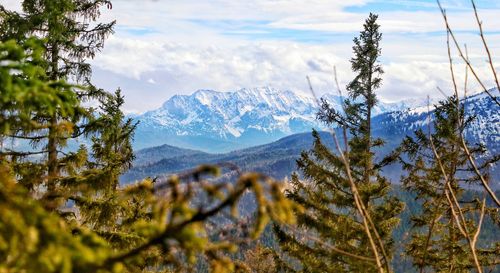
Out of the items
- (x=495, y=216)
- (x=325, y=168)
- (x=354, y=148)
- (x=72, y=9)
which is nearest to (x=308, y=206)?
(x=325, y=168)

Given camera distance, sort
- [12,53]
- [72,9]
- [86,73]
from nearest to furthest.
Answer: [12,53] < [72,9] < [86,73]

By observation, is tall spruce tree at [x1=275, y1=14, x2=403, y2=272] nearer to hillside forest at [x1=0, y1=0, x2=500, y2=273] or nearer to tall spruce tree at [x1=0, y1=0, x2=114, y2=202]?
hillside forest at [x1=0, y1=0, x2=500, y2=273]

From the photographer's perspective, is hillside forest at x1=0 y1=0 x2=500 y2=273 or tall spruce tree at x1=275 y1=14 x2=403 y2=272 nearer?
hillside forest at x1=0 y1=0 x2=500 y2=273

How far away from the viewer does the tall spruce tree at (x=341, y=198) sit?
46.7ft

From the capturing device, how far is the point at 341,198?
16.2m

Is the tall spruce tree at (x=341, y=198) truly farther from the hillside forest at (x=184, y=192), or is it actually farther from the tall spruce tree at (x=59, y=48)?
the tall spruce tree at (x=59, y=48)

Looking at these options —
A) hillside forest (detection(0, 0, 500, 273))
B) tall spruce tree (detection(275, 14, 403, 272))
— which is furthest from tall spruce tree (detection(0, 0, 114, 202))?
tall spruce tree (detection(275, 14, 403, 272))

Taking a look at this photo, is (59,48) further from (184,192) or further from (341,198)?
(184,192)

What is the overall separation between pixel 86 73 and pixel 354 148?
9.89m

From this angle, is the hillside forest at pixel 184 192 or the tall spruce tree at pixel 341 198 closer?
the hillside forest at pixel 184 192

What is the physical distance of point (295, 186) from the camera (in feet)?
55.6

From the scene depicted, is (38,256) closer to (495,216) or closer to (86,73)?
(86,73)

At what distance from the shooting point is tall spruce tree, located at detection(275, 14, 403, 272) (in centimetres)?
1424

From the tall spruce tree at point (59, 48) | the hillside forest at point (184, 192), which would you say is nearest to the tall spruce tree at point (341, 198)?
the hillside forest at point (184, 192)
